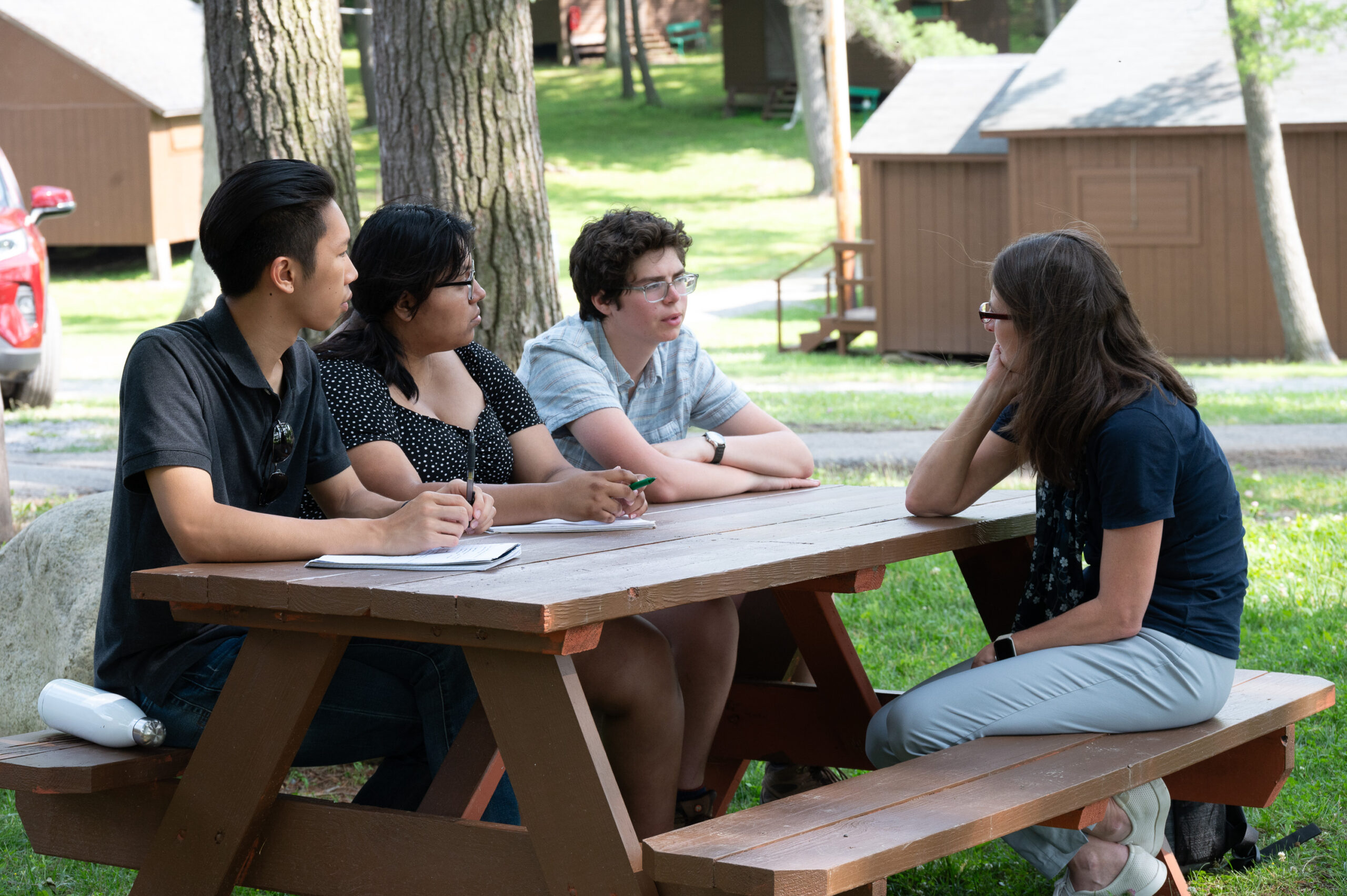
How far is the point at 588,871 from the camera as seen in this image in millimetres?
2330

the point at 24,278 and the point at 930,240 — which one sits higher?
the point at 24,278

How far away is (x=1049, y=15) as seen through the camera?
41000mm

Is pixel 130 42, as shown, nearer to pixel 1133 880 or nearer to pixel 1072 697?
pixel 1072 697

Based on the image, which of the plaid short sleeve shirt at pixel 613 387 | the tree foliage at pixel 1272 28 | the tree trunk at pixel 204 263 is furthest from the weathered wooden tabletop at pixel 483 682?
the tree trunk at pixel 204 263

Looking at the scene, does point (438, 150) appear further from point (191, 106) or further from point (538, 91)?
point (538, 91)

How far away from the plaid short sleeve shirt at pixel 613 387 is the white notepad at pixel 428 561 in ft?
3.50

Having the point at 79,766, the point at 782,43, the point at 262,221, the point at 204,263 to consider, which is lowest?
the point at 79,766

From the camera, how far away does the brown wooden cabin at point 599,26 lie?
4878 cm

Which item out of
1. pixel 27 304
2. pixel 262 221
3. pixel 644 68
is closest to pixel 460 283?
pixel 262 221

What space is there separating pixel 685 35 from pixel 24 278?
42662 millimetres

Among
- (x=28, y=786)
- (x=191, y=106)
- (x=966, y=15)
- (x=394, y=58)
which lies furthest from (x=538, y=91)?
(x=28, y=786)

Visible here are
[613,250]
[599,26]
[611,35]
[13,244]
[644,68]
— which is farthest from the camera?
[599,26]

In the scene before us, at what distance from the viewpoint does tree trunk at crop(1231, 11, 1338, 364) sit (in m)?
16.8

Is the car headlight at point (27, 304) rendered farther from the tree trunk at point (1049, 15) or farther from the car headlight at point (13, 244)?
the tree trunk at point (1049, 15)
